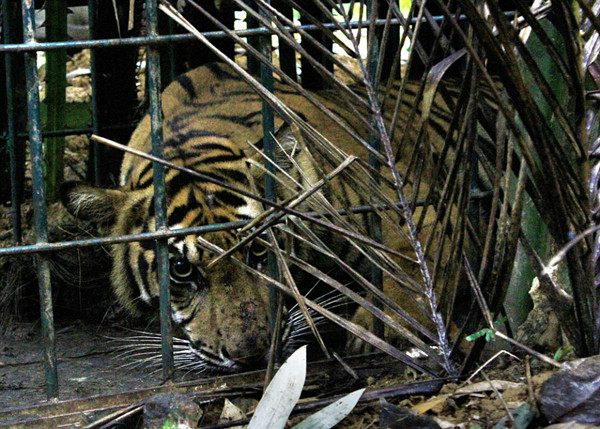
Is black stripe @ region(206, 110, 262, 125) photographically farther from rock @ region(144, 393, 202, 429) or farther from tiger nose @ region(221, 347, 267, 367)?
rock @ region(144, 393, 202, 429)

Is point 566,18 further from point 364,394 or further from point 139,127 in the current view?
point 139,127

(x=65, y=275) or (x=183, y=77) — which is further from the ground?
(x=183, y=77)

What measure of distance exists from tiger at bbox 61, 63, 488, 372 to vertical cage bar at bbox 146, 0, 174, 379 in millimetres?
196

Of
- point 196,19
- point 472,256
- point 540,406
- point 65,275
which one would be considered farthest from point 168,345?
point 196,19

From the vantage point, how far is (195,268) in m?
2.90

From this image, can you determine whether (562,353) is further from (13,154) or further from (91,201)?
(13,154)

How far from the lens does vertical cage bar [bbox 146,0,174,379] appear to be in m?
2.25

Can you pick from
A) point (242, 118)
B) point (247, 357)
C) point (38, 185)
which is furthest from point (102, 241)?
point (242, 118)

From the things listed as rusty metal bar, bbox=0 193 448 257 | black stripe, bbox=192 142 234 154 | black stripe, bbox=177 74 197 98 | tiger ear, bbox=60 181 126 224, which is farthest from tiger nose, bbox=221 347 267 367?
black stripe, bbox=177 74 197 98

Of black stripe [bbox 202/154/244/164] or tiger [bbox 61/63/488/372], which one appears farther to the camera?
black stripe [bbox 202/154/244/164]

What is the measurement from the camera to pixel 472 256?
2406 mm

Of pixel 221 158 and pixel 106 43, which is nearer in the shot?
pixel 106 43

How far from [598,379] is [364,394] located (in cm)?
56

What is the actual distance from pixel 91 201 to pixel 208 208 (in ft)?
1.39
